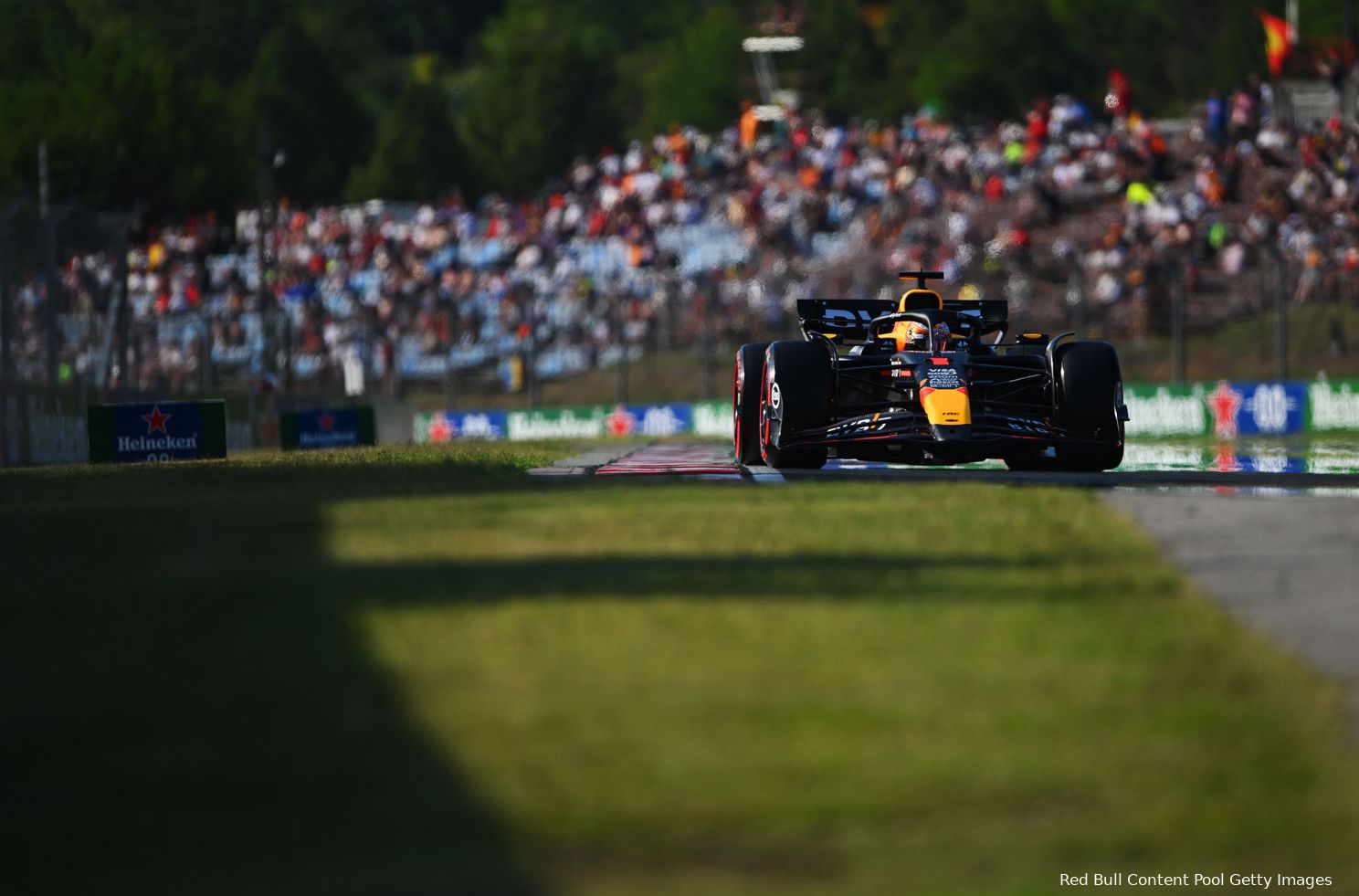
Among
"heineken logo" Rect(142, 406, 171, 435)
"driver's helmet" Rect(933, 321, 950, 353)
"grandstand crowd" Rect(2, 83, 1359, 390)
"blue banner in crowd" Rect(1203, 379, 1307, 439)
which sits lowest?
"blue banner in crowd" Rect(1203, 379, 1307, 439)

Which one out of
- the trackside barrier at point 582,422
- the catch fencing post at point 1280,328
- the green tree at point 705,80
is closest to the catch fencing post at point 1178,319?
the catch fencing post at point 1280,328

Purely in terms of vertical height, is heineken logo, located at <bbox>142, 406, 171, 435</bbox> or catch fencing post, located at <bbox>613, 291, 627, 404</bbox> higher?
catch fencing post, located at <bbox>613, 291, 627, 404</bbox>

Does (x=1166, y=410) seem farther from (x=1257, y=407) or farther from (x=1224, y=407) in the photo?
(x=1257, y=407)

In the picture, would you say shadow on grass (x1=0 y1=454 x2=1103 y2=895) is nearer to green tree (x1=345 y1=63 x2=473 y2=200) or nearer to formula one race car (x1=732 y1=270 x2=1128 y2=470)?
formula one race car (x1=732 y1=270 x2=1128 y2=470)

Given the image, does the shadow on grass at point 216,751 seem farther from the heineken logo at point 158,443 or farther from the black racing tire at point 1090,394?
the heineken logo at point 158,443

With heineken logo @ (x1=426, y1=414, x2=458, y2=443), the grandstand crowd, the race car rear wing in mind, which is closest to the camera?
the race car rear wing

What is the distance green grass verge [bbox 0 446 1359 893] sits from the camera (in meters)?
3.80

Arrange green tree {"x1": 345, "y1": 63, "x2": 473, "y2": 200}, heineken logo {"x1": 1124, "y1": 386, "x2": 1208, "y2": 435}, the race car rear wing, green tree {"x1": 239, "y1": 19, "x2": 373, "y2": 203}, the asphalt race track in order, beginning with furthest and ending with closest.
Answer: green tree {"x1": 239, "y1": 19, "x2": 373, "y2": 203}, green tree {"x1": 345, "y1": 63, "x2": 473, "y2": 200}, heineken logo {"x1": 1124, "y1": 386, "x2": 1208, "y2": 435}, the race car rear wing, the asphalt race track

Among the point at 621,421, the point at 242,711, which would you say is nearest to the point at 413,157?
the point at 621,421

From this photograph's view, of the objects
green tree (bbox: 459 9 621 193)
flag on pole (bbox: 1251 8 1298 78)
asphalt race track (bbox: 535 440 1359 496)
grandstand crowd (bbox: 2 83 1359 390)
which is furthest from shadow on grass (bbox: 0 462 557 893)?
green tree (bbox: 459 9 621 193)

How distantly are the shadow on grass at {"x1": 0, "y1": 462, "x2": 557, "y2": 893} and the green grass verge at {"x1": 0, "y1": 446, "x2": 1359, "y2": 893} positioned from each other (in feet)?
0.04

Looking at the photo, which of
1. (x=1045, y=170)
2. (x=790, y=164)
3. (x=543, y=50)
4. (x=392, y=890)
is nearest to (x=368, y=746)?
(x=392, y=890)

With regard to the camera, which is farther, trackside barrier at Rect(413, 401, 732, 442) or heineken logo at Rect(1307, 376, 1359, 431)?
trackside barrier at Rect(413, 401, 732, 442)

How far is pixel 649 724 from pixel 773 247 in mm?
31895
